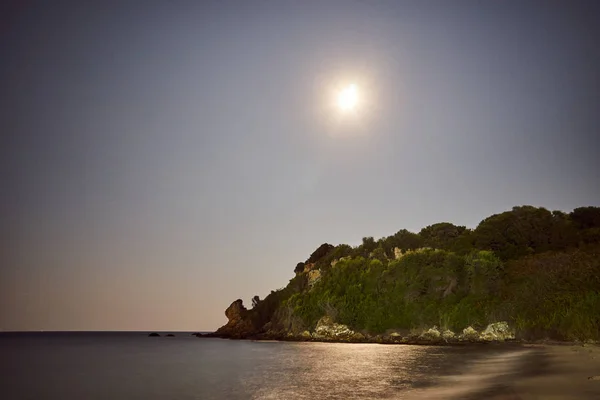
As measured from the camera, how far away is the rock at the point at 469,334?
260 ft

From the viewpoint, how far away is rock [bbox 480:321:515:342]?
7248 centimetres

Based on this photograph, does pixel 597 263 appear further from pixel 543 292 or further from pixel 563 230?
pixel 563 230

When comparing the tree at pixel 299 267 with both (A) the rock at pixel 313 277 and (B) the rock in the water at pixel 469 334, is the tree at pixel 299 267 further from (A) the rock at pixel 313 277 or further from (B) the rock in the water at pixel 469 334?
(B) the rock in the water at pixel 469 334

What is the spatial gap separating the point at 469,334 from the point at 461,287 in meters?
16.4

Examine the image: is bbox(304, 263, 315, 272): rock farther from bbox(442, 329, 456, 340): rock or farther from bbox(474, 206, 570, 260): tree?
bbox(442, 329, 456, 340): rock

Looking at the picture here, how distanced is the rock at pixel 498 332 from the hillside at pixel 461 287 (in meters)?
0.16

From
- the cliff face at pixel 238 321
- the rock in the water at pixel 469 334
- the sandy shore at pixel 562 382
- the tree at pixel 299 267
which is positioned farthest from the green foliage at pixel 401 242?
the sandy shore at pixel 562 382

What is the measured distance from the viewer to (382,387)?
26.6 meters

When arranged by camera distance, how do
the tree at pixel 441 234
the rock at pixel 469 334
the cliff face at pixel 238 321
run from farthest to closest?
the cliff face at pixel 238 321 → the tree at pixel 441 234 → the rock at pixel 469 334

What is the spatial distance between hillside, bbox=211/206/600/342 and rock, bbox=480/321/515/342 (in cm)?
16

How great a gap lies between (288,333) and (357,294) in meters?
27.7

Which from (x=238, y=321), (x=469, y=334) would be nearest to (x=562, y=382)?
(x=469, y=334)

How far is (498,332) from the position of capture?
7400cm

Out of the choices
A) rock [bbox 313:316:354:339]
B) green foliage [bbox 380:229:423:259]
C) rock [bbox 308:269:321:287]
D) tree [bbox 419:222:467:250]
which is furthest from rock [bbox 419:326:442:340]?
rock [bbox 308:269:321:287]
